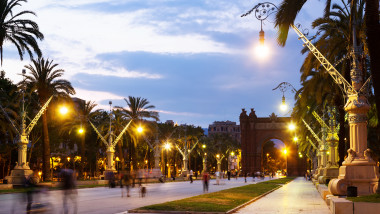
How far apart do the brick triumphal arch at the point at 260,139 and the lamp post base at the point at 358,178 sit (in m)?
96.0

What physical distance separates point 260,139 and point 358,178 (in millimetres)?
98562

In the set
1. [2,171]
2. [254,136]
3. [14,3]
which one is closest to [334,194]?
[14,3]

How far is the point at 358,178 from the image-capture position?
17891 millimetres

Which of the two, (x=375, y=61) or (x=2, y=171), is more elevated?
(x=375, y=61)

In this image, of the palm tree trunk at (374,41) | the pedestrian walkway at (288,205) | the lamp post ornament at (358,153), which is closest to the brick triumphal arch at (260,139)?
the pedestrian walkway at (288,205)

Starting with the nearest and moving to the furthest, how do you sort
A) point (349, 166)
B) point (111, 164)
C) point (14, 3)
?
point (349, 166) → point (14, 3) → point (111, 164)

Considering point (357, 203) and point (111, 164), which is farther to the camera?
point (111, 164)

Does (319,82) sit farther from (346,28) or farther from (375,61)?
(375,61)

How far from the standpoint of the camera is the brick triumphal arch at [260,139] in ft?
376

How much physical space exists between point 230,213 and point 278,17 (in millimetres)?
7024

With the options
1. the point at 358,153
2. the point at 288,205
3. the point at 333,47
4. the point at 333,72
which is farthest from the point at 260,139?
the point at 358,153

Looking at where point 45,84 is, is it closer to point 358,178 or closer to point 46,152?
point 46,152

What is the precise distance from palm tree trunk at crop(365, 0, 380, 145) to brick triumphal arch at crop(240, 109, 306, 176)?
329 feet

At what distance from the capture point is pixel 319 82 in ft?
101
